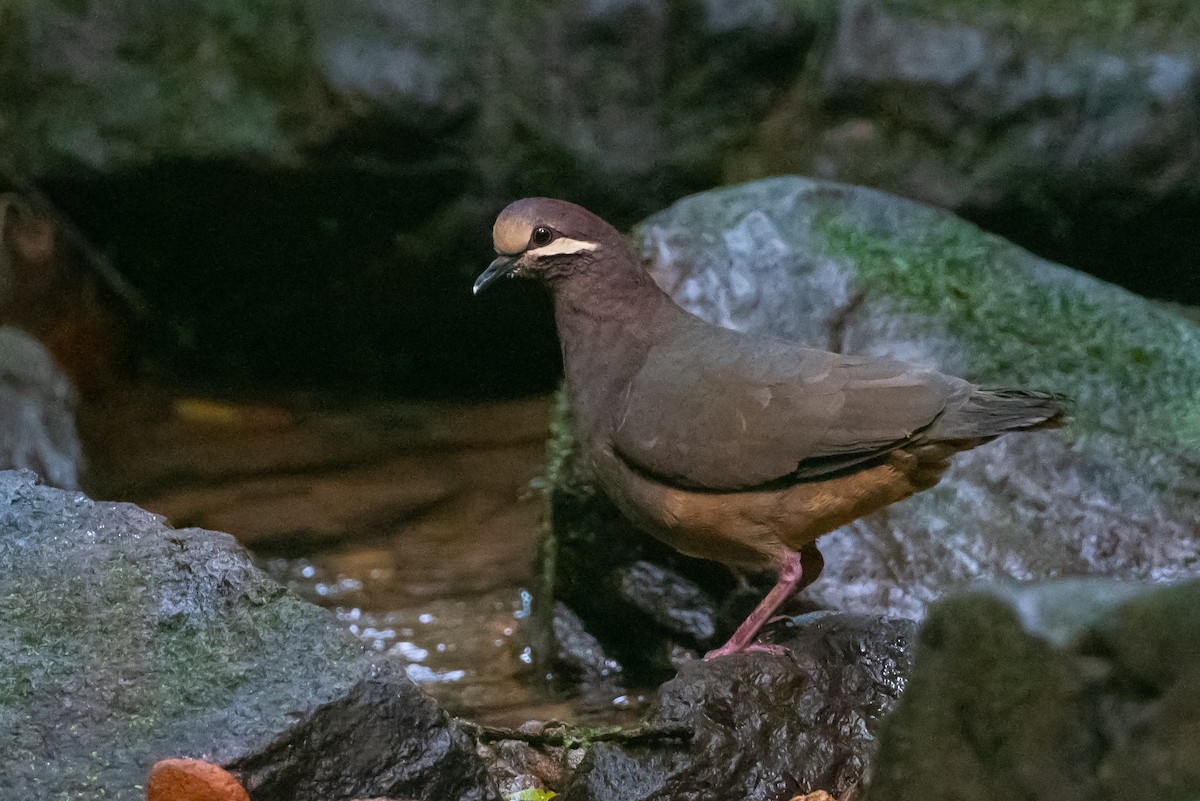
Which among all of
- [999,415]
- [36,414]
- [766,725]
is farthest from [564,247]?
[36,414]

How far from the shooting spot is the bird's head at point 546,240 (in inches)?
149

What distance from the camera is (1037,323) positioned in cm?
495

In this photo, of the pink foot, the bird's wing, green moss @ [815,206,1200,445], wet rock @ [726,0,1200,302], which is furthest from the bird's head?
wet rock @ [726,0,1200,302]

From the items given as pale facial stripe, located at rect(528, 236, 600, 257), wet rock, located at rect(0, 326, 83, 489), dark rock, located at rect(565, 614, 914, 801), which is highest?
pale facial stripe, located at rect(528, 236, 600, 257)

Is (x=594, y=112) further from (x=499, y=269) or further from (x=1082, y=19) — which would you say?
(x=499, y=269)

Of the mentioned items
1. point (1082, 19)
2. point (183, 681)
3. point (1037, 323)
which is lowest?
point (183, 681)

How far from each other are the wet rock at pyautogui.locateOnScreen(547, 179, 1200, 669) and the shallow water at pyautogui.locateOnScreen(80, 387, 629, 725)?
0.92m

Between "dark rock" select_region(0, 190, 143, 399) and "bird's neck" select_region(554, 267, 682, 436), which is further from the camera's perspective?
"dark rock" select_region(0, 190, 143, 399)

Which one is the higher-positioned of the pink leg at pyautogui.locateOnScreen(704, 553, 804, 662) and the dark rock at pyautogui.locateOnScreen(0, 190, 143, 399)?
the pink leg at pyautogui.locateOnScreen(704, 553, 804, 662)

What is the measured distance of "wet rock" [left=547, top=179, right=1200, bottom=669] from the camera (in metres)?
4.37

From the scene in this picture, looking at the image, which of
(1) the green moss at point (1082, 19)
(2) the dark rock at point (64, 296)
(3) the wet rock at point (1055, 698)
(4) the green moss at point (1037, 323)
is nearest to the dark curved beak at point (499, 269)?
(4) the green moss at point (1037, 323)

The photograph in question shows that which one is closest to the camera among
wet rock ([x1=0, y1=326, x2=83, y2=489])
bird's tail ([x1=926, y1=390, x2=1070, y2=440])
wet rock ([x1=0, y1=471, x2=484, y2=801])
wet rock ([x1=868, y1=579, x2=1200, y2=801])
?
wet rock ([x1=868, y1=579, x2=1200, y2=801])

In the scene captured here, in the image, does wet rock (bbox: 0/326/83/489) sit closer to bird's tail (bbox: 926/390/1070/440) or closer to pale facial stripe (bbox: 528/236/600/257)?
pale facial stripe (bbox: 528/236/600/257)

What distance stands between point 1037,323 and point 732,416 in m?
1.96
